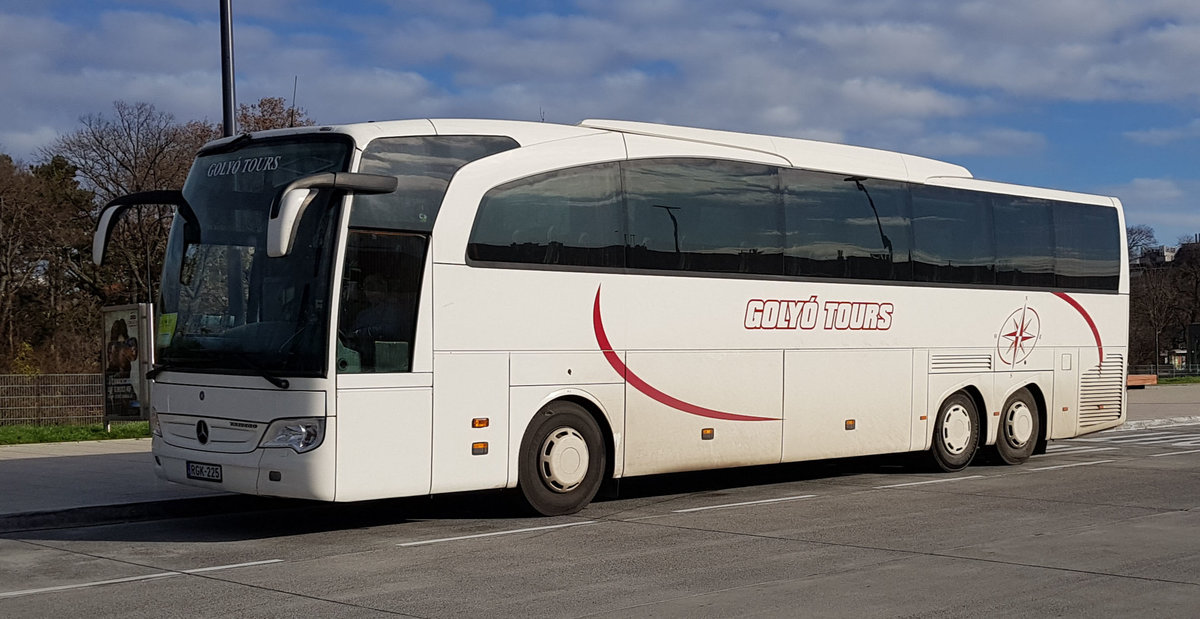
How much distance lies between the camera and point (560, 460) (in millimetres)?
12383

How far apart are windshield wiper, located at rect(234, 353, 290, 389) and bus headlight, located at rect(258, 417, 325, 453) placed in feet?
1.03

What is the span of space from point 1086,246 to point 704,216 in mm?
7892

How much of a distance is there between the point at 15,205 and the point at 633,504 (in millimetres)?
40608

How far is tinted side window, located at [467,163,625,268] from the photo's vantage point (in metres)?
11.8

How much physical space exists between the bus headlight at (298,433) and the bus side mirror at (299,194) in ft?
4.67

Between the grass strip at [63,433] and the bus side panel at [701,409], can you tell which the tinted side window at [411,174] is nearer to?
the bus side panel at [701,409]

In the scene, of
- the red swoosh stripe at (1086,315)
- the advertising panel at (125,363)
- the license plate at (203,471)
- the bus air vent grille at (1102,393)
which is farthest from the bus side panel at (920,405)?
the advertising panel at (125,363)

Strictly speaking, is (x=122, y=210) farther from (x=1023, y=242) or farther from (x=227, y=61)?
(x=1023, y=242)

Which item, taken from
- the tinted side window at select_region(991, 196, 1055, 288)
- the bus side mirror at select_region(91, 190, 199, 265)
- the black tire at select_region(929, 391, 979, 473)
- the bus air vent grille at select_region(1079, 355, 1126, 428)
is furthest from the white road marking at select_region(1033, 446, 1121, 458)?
the bus side mirror at select_region(91, 190, 199, 265)

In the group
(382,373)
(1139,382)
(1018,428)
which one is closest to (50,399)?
(382,373)

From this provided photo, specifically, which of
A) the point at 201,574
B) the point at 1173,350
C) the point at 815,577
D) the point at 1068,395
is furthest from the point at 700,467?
the point at 1173,350

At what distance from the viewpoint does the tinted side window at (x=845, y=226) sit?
1481 cm

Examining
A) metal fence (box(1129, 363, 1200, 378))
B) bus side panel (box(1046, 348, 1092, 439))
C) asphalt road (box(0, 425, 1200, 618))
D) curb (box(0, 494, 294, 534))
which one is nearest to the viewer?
asphalt road (box(0, 425, 1200, 618))

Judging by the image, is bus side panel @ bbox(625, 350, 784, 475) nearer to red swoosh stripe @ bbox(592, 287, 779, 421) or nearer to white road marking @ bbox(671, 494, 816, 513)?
red swoosh stripe @ bbox(592, 287, 779, 421)
